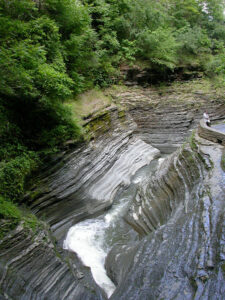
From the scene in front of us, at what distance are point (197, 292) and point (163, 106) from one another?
13.8 meters

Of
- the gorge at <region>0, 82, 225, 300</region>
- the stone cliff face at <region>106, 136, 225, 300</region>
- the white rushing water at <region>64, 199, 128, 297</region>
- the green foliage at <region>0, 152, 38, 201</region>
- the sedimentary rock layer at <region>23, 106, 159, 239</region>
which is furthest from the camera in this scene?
the sedimentary rock layer at <region>23, 106, 159, 239</region>

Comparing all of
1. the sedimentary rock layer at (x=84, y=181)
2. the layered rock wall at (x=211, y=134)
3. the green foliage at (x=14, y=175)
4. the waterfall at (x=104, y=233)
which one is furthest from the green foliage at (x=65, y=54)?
the layered rock wall at (x=211, y=134)

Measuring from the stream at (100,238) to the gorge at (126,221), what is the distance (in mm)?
68

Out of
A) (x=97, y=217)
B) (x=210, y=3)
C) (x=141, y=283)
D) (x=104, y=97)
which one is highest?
(x=210, y=3)

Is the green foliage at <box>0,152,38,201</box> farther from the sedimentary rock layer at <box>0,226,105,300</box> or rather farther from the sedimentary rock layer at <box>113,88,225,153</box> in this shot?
the sedimentary rock layer at <box>113,88,225,153</box>

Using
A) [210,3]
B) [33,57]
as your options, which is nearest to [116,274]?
[33,57]

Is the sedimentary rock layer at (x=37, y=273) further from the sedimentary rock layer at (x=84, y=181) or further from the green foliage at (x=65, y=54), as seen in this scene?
the sedimentary rock layer at (x=84, y=181)

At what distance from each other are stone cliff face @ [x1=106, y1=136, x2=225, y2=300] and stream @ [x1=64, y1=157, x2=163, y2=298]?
309mm

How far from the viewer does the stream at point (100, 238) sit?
618 centimetres

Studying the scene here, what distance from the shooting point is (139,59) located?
645 inches

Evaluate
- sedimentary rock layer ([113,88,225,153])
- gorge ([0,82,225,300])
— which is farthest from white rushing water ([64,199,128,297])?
sedimentary rock layer ([113,88,225,153])

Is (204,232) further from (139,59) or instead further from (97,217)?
(139,59)

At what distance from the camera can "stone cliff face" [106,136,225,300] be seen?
11.1 feet

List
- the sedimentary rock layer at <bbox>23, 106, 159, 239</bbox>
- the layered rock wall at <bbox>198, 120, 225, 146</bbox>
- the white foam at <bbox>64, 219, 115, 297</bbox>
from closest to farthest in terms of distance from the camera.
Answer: the white foam at <bbox>64, 219, 115, 297</bbox>, the sedimentary rock layer at <bbox>23, 106, 159, 239</bbox>, the layered rock wall at <bbox>198, 120, 225, 146</bbox>
